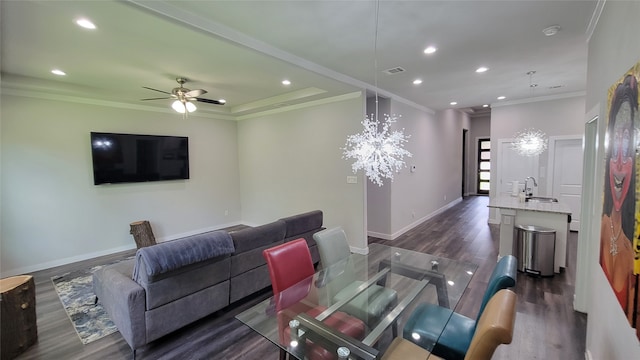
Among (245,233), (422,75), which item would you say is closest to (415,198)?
(422,75)

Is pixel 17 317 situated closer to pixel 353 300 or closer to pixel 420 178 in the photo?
pixel 353 300

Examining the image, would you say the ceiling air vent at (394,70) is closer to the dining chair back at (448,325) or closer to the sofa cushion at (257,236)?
the sofa cushion at (257,236)

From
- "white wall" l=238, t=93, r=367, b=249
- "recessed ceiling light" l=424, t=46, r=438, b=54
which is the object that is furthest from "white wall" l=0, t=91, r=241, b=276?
"recessed ceiling light" l=424, t=46, r=438, b=54

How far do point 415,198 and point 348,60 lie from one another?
3.95 meters

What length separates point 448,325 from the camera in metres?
1.93

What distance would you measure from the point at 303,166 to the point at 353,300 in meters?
3.74

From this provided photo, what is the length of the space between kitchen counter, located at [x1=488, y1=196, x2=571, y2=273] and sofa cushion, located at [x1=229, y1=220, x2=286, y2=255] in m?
3.18

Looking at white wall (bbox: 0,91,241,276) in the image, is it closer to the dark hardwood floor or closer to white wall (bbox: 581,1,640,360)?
the dark hardwood floor

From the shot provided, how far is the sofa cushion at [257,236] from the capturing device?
2977 mm

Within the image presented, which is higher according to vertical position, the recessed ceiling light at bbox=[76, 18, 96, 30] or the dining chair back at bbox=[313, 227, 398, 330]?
the recessed ceiling light at bbox=[76, 18, 96, 30]

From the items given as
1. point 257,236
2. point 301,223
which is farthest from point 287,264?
point 301,223

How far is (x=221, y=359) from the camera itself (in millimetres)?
2318

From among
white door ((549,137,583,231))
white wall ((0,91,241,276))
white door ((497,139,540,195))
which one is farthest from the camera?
white door ((497,139,540,195))

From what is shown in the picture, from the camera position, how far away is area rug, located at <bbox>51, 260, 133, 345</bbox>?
8.89ft
